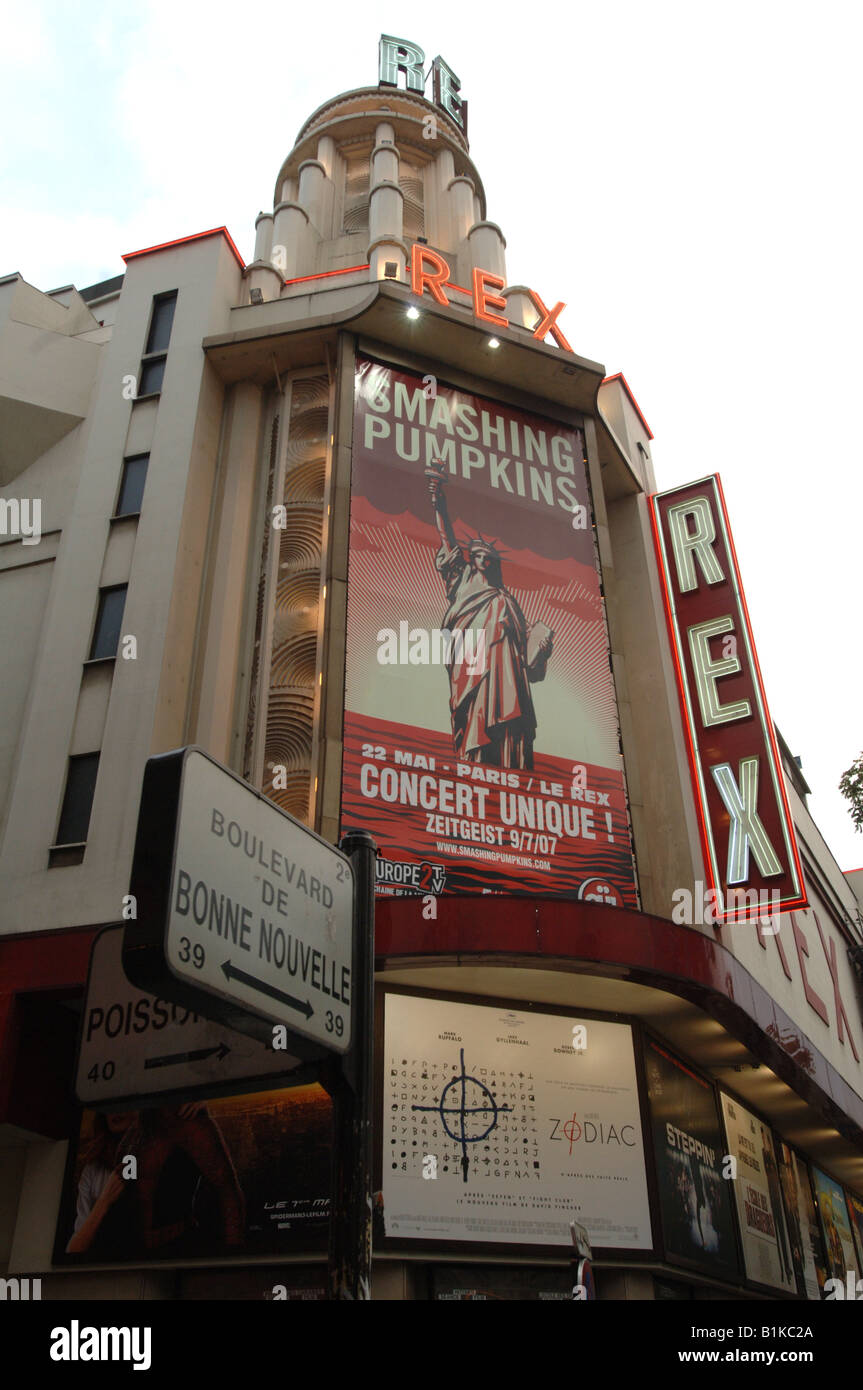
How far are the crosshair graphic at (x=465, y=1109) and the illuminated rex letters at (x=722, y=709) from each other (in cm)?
516

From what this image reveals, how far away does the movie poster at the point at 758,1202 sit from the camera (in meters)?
15.7

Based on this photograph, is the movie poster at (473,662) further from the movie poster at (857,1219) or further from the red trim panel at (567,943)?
the movie poster at (857,1219)

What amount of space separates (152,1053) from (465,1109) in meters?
9.75

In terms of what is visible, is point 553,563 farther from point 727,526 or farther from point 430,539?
point 727,526

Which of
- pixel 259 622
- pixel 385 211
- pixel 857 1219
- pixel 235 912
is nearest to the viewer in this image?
pixel 235 912

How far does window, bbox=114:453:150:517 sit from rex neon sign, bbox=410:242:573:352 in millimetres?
6097

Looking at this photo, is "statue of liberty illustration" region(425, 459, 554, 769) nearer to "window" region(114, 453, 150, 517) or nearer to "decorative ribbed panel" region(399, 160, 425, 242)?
"window" region(114, 453, 150, 517)

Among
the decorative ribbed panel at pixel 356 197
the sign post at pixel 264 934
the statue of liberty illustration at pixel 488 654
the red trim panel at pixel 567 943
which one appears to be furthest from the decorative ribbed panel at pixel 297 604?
the sign post at pixel 264 934

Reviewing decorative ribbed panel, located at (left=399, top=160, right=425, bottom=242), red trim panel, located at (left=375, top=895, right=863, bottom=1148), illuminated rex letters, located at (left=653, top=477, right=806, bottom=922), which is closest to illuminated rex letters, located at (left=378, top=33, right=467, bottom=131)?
decorative ribbed panel, located at (left=399, top=160, right=425, bottom=242)

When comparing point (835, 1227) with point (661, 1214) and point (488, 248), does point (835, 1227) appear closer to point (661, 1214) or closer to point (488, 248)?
point (661, 1214)

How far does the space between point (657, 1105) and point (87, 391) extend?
16281 millimetres

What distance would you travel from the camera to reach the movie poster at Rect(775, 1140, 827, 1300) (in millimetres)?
18000

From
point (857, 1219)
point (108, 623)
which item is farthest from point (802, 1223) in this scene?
point (108, 623)

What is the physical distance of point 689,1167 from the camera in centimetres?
1416
